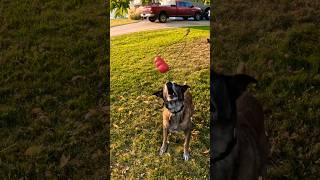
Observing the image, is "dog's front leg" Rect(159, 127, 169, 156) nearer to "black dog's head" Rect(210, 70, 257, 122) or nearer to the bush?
"black dog's head" Rect(210, 70, 257, 122)

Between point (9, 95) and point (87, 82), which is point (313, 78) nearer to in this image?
point (87, 82)

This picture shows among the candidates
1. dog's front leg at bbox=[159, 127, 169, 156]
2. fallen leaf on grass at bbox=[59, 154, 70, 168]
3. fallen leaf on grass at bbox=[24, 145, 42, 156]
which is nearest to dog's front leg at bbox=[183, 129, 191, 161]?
dog's front leg at bbox=[159, 127, 169, 156]

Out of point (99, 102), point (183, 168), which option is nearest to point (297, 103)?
point (99, 102)

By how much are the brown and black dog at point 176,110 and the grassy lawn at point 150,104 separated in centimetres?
9

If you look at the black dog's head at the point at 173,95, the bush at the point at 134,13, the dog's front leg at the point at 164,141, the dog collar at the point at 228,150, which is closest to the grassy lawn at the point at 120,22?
the bush at the point at 134,13

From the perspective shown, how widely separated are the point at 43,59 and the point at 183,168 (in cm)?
687

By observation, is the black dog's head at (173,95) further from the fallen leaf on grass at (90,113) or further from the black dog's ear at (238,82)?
the fallen leaf on grass at (90,113)

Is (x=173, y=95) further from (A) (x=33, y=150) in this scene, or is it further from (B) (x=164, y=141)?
(A) (x=33, y=150)

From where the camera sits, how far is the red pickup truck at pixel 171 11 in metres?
5.11

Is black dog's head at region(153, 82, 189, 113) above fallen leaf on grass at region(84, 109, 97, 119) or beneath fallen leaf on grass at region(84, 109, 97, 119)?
above

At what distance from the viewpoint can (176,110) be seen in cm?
443

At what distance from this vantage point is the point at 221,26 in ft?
21.8

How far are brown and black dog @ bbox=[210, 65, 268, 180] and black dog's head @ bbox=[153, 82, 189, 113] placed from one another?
0.96 ft

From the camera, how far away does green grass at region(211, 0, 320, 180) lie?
7188 mm
